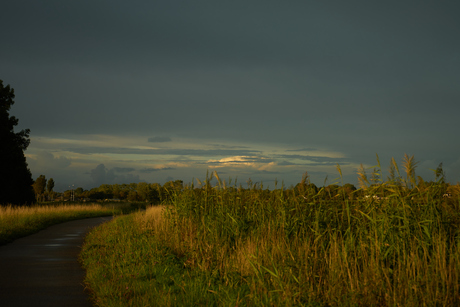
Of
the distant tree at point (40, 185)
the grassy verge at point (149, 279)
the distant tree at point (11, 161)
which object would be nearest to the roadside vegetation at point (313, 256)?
the grassy verge at point (149, 279)

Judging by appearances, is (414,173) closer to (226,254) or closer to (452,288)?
(452,288)

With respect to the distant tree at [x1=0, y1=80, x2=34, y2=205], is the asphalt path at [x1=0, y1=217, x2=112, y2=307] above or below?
below

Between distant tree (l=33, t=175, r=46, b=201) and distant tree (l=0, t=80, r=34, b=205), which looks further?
distant tree (l=33, t=175, r=46, b=201)

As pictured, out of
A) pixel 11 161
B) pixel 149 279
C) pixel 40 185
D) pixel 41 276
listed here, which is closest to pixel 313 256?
pixel 149 279

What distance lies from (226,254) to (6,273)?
5670mm

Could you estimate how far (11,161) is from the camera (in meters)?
38.1

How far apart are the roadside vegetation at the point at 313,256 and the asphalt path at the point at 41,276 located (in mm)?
414

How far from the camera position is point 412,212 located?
20.7 ft

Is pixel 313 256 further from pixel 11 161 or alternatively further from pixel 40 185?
pixel 40 185

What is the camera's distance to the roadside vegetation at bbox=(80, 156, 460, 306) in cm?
534

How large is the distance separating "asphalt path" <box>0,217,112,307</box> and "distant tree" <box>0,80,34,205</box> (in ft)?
86.4

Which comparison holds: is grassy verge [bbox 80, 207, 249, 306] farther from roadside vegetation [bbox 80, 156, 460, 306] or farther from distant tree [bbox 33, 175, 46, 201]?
distant tree [bbox 33, 175, 46, 201]

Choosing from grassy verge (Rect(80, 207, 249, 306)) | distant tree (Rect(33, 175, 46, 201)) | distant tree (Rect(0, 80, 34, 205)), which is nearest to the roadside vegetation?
grassy verge (Rect(80, 207, 249, 306))

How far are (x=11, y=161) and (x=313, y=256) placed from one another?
3935cm
